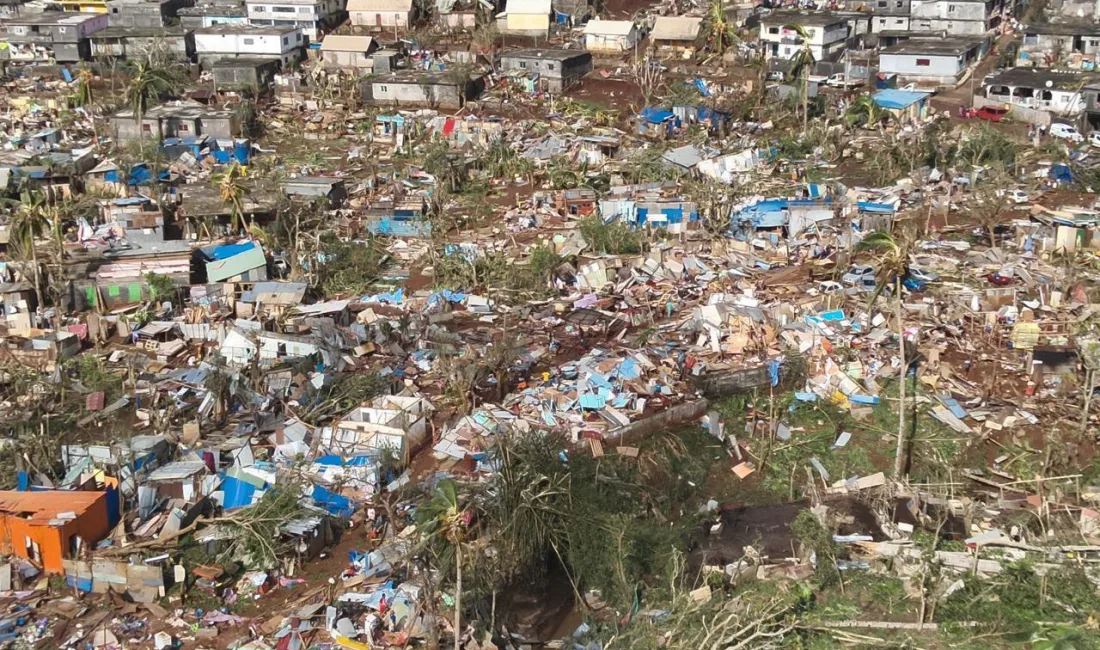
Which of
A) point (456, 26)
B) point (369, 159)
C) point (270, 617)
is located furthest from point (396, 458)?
point (456, 26)

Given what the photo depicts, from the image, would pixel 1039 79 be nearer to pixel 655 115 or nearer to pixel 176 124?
pixel 655 115

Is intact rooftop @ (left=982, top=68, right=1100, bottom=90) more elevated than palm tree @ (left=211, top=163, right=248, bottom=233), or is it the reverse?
intact rooftop @ (left=982, top=68, right=1100, bottom=90)

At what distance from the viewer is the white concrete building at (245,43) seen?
3569 cm

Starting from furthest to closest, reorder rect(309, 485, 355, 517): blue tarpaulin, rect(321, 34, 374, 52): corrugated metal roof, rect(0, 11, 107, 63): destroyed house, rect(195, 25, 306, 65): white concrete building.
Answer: rect(0, 11, 107, 63): destroyed house < rect(195, 25, 306, 65): white concrete building < rect(321, 34, 374, 52): corrugated metal roof < rect(309, 485, 355, 517): blue tarpaulin

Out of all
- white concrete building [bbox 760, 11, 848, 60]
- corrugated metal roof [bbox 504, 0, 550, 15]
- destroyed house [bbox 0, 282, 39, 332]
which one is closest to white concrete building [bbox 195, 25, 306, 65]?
corrugated metal roof [bbox 504, 0, 550, 15]

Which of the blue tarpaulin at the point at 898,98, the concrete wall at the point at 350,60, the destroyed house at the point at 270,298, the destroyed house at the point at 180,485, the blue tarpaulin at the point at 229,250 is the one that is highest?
the concrete wall at the point at 350,60

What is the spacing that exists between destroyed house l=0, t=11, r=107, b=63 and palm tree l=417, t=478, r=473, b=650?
29.8 metres

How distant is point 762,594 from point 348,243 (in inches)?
520

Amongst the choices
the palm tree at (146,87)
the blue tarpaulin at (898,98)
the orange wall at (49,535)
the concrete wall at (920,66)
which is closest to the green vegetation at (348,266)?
the orange wall at (49,535)

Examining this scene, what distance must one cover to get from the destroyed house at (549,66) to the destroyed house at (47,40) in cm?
1375

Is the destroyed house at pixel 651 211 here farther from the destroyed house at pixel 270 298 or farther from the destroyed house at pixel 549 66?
the destroyed house at pixel 549 66

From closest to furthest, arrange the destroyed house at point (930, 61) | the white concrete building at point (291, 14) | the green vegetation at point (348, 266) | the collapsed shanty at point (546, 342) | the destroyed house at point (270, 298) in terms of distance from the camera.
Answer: the collapsed shanty at point (546, 342) → the destroyed house at point (270, 298) → the green vegetation at point (348, 266) → the destroyed house at point (930, 61) → the white concrete building at point (291, 14)

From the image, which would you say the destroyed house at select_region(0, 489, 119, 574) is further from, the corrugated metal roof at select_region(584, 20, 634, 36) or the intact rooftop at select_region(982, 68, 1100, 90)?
the corrugated metal roof at select_region(584, 20, 634, 36)

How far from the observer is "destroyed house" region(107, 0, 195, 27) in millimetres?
39219
